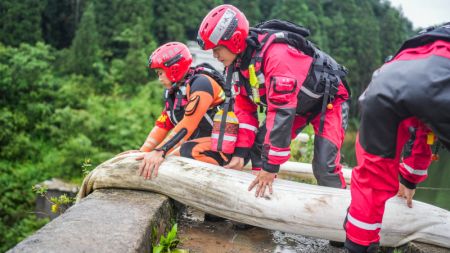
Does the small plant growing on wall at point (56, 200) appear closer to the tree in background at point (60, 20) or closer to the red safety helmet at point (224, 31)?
the red safety helmet at point (224, 31)

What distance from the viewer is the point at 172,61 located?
4168 mm

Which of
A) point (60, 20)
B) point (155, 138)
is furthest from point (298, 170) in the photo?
point (60, 20)

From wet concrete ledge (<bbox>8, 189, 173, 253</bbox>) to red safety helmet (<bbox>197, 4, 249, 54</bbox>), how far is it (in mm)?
1406

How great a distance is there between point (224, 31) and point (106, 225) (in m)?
1.85

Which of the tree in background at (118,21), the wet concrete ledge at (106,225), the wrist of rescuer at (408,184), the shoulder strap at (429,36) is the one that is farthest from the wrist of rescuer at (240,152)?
the tree in background at (118,21)

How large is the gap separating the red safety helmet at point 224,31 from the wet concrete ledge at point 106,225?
1406 millimetres

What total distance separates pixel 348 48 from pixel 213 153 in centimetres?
4709

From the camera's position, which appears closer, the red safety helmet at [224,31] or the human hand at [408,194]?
the human hand at [408,194]

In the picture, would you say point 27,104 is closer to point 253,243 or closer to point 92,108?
point 92,108

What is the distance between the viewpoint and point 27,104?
22.4m

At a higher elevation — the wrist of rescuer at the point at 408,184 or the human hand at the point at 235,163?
the wrist of rescuer at the point at 408,184

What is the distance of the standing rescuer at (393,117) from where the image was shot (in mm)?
1983

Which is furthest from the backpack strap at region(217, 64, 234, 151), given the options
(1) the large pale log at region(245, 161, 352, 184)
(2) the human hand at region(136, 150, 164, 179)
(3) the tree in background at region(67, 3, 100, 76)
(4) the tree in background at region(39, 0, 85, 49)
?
(4) the tree in background at region(39, 0, 85, 49)

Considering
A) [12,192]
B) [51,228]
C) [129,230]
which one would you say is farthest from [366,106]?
[12,192]
